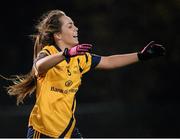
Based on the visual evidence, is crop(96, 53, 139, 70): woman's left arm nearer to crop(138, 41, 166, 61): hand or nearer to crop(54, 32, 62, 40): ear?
crop(138, 41, 166, 61): hand

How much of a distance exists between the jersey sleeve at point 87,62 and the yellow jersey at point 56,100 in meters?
0.16

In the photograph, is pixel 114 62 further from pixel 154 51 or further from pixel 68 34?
pixel 68 34

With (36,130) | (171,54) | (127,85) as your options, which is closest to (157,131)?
(171,54)

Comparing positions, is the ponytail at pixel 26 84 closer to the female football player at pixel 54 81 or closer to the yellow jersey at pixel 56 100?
the female football player at pixel 54 81

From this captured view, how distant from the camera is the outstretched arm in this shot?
5449 millimetres

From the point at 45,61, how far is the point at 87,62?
721 mm

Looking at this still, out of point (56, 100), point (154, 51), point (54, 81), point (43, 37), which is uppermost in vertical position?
point (43, 37)

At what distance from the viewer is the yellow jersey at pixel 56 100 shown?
5172 millimetres

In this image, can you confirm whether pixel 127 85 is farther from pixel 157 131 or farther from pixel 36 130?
pixel 36 130

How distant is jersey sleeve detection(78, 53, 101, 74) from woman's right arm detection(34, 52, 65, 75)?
43 centimetres

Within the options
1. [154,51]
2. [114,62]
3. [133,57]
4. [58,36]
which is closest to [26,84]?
[58,36]

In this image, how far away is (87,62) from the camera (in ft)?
18.2

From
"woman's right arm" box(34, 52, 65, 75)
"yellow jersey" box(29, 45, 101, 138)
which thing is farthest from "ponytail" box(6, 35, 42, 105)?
"woman's right arm" box(34, 52, 65, 75)

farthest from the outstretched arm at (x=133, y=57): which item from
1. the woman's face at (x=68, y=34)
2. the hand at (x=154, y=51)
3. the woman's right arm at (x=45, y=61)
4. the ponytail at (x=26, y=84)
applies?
the woman's right arm at (x=45, y=61)
